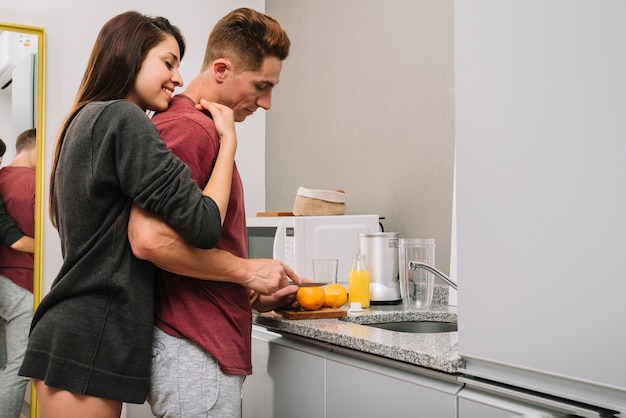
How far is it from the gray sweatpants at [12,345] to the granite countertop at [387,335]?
5.00ft

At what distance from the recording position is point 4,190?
2.92 meters

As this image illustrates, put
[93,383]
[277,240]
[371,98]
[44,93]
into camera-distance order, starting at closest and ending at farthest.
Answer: [93,383] < [277,240] < [371,98] < [44,93]

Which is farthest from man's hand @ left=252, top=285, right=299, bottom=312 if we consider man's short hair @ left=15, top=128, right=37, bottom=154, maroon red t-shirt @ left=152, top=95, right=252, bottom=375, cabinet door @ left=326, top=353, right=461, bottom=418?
man's short hair @ left=15, top=128, right=37, bottom=154

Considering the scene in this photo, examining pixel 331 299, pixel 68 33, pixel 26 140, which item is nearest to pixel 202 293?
pixel 331 299

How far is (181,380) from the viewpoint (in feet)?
4.33

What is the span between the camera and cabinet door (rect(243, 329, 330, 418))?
1.67m

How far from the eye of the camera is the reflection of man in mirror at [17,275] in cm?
289

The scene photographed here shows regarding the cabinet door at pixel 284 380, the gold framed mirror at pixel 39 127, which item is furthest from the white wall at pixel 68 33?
the cabinet door at pixel 284 380

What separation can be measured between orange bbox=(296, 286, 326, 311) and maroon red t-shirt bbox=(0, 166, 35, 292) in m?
1.73

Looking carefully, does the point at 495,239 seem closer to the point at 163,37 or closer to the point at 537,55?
the point at 537,55

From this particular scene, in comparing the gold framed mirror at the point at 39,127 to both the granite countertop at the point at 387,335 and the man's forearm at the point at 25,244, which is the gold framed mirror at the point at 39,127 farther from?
the granite countertop at the point at 387,335

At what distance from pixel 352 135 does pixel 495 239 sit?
1.83 meters

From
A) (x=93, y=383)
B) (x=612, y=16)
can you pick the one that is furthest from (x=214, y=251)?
(x=612, y=16)

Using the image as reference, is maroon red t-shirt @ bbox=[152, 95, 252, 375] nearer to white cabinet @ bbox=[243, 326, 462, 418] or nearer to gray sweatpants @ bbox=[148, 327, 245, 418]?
gray sweatpants @ bbox=[148, 327, 245, 418]
